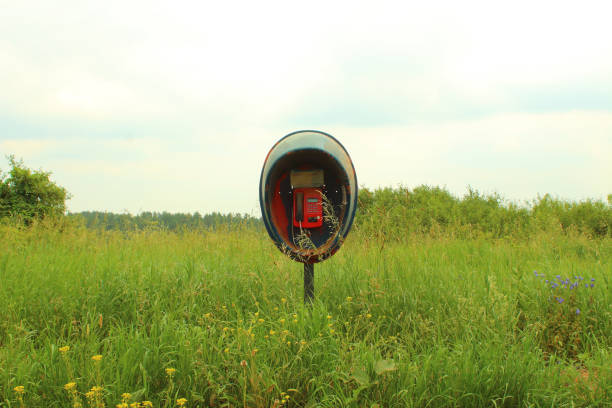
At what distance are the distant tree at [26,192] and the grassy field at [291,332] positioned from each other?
738 centimetres

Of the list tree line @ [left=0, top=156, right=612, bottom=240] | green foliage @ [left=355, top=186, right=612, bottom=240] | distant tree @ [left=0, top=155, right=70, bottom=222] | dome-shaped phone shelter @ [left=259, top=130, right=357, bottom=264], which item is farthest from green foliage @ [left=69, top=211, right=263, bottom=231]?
distant tree @ [left=0, top=155, right=70, bottom=222]

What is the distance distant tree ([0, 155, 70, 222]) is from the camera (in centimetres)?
1242

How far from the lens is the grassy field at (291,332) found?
8.52 feet

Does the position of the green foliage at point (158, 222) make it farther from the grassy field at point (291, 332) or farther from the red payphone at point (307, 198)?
the red payphone at point (307, 198)

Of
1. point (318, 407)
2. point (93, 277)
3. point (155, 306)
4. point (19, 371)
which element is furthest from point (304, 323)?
point (93, 277)

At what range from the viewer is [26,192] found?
12.7 meters

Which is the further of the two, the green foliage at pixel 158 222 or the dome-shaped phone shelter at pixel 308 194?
the green foliage at pixel 158 222

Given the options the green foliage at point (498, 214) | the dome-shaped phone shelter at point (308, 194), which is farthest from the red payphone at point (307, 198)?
the green foliage at point (498, 214)

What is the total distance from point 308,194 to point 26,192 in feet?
39.1

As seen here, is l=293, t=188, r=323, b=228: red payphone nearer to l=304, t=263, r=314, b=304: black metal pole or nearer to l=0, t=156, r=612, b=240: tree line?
l=304, t=263, r=314, b=304: black metal pole

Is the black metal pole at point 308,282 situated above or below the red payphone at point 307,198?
below

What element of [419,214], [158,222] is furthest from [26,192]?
[419,214]

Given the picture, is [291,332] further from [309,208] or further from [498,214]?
[498,214]

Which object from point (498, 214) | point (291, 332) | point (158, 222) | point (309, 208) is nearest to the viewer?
point (291, 332)
